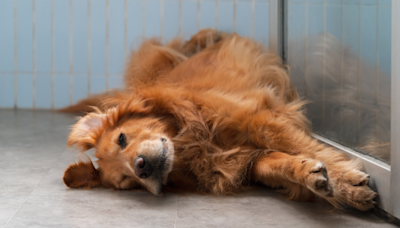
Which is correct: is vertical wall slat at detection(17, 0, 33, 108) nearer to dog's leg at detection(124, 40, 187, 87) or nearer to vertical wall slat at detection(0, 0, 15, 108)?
vertical wall slat at detection(0, 0, 15, 108)

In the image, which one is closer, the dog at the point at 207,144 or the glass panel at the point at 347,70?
the glass panel at the point at 347,70

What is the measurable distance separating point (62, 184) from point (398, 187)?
1.29m

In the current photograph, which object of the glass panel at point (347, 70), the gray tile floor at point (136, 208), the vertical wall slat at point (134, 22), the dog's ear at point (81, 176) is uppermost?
the vertical wall slat at point (134, 22)

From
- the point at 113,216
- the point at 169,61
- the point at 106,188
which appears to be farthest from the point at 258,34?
the point at 113,216

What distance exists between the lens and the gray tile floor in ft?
4.01

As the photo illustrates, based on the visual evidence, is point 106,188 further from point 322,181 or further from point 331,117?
point 331,117

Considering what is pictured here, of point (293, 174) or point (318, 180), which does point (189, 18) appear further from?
point (318, 180)

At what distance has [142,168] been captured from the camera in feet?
4.68

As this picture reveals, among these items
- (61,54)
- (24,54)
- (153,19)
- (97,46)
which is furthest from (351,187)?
(24,54)

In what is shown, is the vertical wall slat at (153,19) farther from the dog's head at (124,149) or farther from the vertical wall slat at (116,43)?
the dog's head at (124,149)

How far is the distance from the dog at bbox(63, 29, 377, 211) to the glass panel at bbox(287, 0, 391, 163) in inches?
4.6

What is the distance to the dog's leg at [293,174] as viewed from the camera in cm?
118

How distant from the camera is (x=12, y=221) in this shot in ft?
4.05

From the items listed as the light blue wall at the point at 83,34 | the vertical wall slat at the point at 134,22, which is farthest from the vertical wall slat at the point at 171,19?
the vertical wall slat at the point at 134,22
